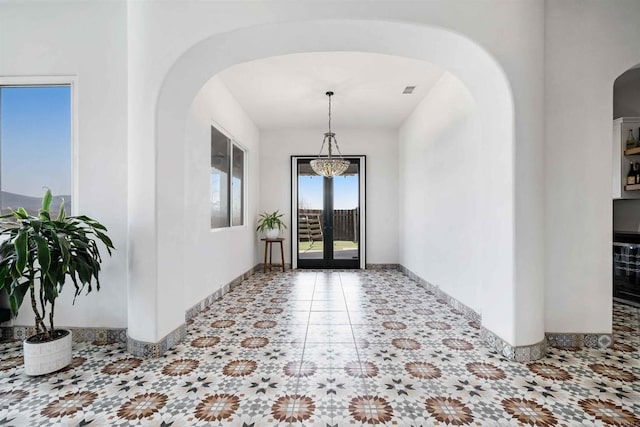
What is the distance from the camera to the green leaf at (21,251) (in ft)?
6.79

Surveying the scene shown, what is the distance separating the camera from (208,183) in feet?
13.8

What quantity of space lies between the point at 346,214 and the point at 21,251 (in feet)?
18.6

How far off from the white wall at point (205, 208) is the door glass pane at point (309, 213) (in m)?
1.78

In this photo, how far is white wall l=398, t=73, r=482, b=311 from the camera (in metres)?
3.51

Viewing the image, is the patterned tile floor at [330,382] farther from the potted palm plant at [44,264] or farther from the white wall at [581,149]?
the white wall at [581,149]

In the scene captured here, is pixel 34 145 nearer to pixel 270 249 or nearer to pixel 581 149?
pixel 270 249

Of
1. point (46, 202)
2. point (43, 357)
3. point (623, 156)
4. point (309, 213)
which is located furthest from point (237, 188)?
point (623, 156)

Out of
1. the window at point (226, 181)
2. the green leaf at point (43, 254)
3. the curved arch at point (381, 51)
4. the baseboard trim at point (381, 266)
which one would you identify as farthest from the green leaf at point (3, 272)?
the baseboard trim at point (381, 266)

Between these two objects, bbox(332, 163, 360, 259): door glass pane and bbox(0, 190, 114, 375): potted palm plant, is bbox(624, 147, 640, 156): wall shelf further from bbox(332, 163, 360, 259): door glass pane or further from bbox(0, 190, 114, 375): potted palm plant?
bbox(0, 190, 114, 375): potted palm plant

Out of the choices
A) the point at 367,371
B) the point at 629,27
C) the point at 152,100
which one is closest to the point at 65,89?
the point at 152,100

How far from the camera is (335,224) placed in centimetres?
715

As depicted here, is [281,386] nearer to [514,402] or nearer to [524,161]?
[514,402]

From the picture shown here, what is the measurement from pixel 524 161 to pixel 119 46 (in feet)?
11.7

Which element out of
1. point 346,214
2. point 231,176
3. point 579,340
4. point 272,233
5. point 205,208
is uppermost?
point 231,176
